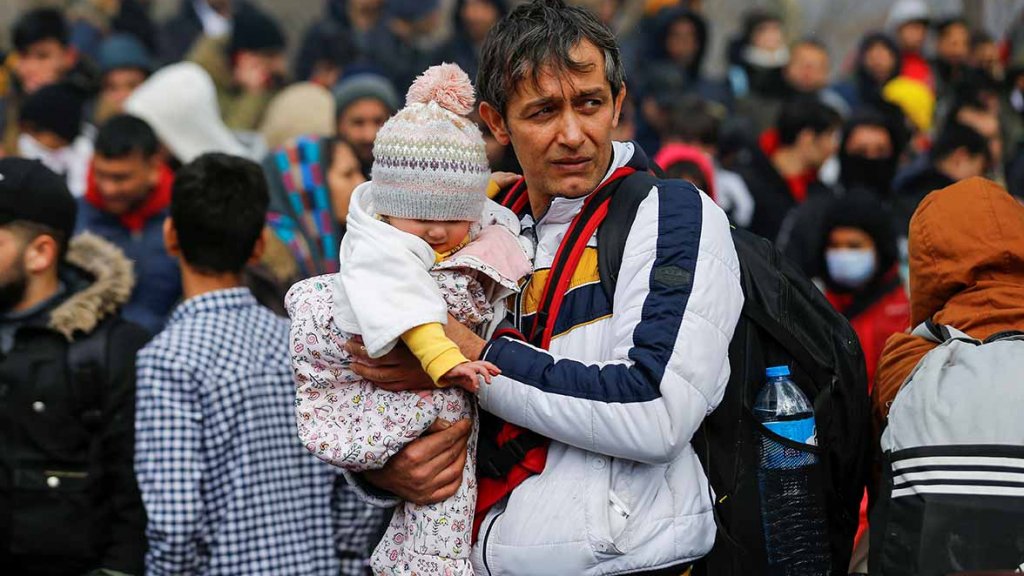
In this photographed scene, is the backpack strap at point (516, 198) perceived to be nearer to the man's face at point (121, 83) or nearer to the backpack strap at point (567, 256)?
the backpack strap at point (567, 256)

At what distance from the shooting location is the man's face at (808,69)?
1163 cm

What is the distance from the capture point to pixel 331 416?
141 inches

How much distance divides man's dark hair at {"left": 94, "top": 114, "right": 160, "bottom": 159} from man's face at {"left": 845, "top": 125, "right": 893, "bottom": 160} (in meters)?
4.45

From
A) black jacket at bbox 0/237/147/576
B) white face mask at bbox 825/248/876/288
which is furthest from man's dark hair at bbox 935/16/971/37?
black jacket at bbox 0/237/147/576

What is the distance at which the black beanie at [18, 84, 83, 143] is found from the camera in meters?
8.32

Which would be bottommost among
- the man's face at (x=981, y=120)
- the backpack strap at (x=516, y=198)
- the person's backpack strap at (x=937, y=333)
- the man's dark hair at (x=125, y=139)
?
the person's backpack strap at (x=937, y=333)

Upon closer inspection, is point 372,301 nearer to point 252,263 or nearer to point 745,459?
point 745,459

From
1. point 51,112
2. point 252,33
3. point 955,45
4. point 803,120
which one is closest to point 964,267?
point 803,120

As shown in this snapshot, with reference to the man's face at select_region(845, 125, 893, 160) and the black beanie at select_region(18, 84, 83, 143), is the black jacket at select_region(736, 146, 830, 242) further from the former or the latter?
the black beanie at select_region(18, 84, 83, 143)

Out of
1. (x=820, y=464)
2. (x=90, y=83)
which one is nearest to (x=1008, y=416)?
(x=820, y=464)

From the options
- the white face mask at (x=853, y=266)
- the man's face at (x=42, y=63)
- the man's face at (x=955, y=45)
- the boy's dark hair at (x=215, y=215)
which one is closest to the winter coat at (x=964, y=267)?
the boy's dark hair at (x=215, y=215)

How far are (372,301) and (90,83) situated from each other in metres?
8.39

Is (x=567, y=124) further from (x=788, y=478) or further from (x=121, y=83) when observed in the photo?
(x=121, y=83)

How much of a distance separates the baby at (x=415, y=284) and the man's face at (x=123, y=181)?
3494mm
